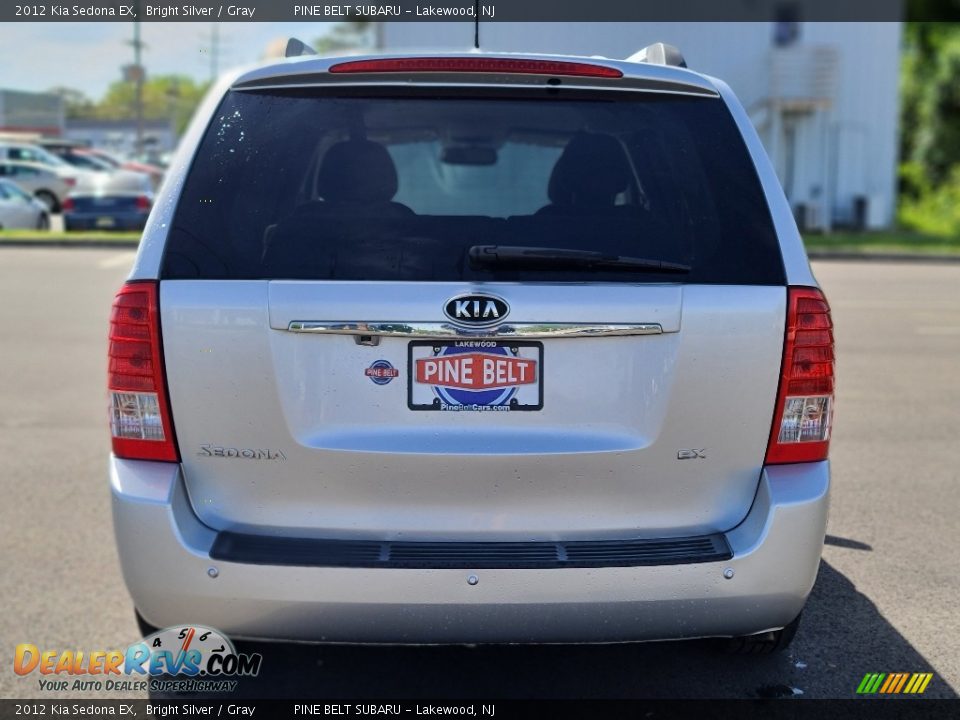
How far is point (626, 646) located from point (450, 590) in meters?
1.28

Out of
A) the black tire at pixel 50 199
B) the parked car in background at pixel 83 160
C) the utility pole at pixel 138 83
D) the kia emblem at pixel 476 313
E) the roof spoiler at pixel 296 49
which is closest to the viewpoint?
the kia emblem at pixel 476 313

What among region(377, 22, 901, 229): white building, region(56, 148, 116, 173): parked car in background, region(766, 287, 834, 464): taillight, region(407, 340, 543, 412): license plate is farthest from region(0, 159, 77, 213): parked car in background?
region(766, 287, 834, 464): taillight

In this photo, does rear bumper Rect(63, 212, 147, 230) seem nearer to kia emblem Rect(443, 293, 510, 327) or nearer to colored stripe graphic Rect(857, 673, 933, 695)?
colored stripe graphic Rect(857, 673, 933, 695)

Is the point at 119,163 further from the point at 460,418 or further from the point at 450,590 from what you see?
the point at 450,590

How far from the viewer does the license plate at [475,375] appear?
290 centimetres

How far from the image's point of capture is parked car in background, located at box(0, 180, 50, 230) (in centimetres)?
2184

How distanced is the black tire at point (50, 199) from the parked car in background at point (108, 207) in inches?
63.7

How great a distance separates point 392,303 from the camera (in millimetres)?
2863

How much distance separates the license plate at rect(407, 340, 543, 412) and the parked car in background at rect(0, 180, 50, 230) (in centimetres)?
2072

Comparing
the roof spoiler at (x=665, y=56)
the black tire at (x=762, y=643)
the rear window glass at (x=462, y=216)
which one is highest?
the roof spoiler at (x=665, y=56)

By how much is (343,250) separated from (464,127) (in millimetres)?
863

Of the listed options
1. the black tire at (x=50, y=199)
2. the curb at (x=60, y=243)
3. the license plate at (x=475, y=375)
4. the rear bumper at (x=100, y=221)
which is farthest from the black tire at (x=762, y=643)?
the black tire at (x=50, y=199)

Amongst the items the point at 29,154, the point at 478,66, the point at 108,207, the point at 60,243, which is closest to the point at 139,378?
the point at 478,66

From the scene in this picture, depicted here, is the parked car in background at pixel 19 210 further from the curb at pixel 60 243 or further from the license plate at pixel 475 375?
A: the license plate at pixel 475 375
